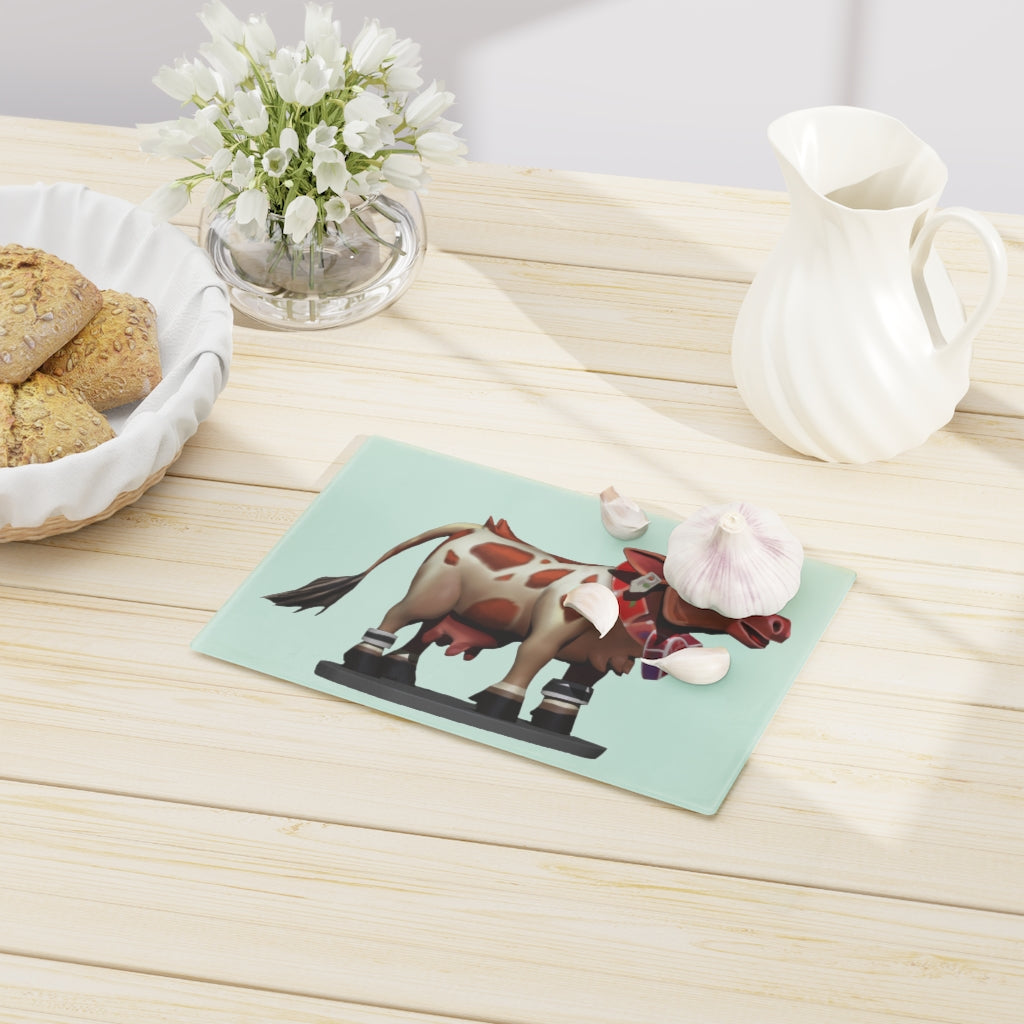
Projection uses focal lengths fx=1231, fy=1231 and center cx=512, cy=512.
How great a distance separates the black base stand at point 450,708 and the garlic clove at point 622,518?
0.16 meters

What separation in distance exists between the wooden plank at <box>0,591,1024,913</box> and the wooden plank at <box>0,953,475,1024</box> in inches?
3.8

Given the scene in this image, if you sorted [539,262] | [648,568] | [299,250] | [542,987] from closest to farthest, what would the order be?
[542,987] < [648,568] < [299,250] < [539,262]

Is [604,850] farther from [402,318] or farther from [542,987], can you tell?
[402,318]

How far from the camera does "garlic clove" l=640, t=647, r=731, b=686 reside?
2.25ft

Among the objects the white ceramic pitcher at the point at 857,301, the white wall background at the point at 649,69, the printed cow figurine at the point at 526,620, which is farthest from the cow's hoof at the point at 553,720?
the white wall background at the point at 649,69

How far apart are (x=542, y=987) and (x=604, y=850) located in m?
0.08

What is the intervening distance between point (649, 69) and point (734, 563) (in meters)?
0.87

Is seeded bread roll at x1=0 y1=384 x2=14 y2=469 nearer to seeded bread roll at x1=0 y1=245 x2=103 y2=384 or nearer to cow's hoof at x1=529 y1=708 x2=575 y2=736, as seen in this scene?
seeded bread roll at x1=0 y1=245 x2=103 y2=384

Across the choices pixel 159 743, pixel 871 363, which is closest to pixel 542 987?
pixel 159 743

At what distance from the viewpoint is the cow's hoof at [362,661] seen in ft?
2.28

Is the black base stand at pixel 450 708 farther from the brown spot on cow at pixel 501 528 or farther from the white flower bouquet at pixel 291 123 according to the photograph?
the white flower bouquet at pixel 291 123

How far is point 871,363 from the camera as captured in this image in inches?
30.3

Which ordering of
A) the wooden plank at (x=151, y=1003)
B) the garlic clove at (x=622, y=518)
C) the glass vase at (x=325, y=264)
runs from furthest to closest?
the glass vase at (x=325, y=264) → the garlic clove at (x=622, y=518) → the wooden plank at (x=151, y=1003)

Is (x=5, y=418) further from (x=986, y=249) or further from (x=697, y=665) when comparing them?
(x=986, y=249)
